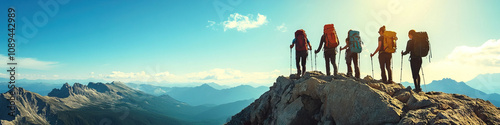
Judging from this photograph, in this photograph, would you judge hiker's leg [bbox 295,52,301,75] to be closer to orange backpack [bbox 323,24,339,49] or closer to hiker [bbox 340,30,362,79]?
orange backpack [bbox 323,24,339,49]

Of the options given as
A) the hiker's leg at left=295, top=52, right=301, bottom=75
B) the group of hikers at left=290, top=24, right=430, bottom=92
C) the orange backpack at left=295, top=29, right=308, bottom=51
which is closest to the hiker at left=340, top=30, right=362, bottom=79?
the group of hikers at left=290, top=24, right=430, bottom=92

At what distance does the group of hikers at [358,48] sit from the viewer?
44.2ft

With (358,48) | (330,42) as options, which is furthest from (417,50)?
(330,42)

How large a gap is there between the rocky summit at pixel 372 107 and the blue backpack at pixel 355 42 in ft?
13.3

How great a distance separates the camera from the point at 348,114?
33.7 ft

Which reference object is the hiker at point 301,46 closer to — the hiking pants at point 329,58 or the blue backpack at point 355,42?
the hiking pants at point 329,58

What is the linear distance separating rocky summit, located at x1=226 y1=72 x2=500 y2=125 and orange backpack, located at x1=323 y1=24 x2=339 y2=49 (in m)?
4.04

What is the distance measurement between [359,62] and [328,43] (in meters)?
2.88

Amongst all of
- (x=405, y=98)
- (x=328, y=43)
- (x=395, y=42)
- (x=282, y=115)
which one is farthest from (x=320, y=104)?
(x=395, y=42)

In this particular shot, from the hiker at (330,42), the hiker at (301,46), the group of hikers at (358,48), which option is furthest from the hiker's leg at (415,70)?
the hiker at (301,46)

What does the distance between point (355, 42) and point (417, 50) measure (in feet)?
12.3

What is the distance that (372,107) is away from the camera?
376 inches

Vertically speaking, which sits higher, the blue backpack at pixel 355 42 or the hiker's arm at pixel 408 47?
the blue backpack at pixel 355 42

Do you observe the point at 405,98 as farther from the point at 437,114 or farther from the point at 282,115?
the point at 282,115
